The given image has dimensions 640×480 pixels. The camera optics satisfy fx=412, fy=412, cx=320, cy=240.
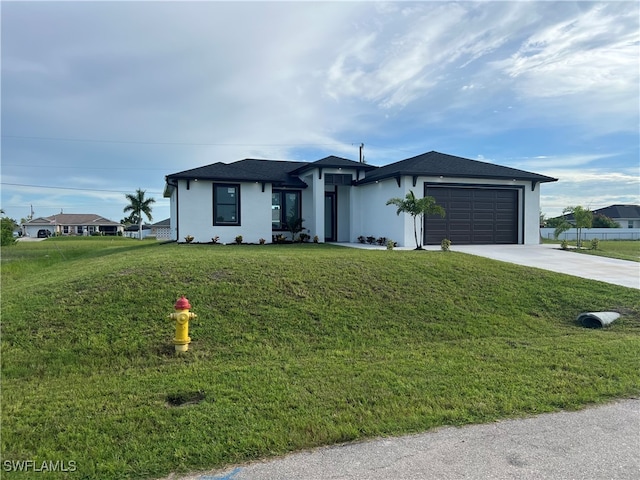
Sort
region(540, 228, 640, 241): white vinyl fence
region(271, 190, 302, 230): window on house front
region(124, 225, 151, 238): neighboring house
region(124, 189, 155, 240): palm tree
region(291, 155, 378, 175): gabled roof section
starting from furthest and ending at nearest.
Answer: region(124, 225, 151, 238): neighboring house < region(124, 189, 155, 240): palm tree < region(540, 228, 640, 241): white vinyl fence < region(271, 190, 302, 230): window on house front < region(291, 155, 378, 175): gabled roof section

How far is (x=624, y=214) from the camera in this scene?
51188 millimetres

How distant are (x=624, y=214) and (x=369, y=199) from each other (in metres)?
48.5

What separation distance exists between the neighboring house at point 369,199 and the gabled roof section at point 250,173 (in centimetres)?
4

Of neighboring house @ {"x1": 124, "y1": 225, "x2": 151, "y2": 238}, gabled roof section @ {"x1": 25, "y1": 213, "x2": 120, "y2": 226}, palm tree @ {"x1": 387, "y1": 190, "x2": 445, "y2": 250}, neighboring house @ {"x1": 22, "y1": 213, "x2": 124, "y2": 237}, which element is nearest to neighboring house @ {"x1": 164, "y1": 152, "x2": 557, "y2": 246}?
palm tree @ {"x1": 387, "y1": 190, "x2": 445, "y2": 250}

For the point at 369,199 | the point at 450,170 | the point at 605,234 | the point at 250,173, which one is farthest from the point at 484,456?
the point at 605,234

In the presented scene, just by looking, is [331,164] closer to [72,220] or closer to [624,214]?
[624,214]

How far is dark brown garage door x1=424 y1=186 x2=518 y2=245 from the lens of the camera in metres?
16.4

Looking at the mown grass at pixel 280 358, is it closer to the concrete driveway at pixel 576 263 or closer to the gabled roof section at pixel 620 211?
the concrete driveway at pixel 576 263

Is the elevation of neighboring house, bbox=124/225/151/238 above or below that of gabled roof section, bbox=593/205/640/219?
below

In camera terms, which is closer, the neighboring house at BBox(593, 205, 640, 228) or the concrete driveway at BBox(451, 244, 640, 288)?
the concrete driveway at BBox(451, 244, 640, 288)

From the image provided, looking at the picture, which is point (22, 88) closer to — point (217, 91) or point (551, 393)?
point (217, 91)

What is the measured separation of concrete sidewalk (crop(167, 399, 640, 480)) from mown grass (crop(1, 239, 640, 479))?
18cm

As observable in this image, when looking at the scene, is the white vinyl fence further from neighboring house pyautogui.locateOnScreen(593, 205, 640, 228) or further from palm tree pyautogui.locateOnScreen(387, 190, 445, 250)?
palm tree pyautogui.locateOnScreen(387, 190, 445, 250)

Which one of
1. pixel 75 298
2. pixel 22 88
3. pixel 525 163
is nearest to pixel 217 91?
pixel 22 88
